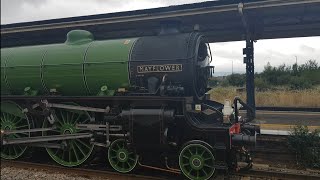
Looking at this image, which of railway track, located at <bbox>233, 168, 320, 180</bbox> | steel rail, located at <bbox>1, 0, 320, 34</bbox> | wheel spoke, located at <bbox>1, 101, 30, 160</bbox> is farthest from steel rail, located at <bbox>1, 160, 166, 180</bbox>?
steel rail, located at <bbox>1, 0, 320, 34</bbox>

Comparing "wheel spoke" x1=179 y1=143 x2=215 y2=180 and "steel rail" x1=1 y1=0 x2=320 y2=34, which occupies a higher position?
"steel rail" x1=1 y1=0 x2=320 y2=34

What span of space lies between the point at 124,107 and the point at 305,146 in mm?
4788

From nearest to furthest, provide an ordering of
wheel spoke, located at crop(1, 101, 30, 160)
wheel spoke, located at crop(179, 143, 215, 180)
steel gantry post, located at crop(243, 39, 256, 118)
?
wheel spoke, located at crop(179, 143, 215, 180)
wheel spoke, located at crop(1, 101, 30, 160)
steel gantry post, located at crop(243, 39, 256, 118)

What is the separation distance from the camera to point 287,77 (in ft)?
114

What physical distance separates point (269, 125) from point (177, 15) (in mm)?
6852

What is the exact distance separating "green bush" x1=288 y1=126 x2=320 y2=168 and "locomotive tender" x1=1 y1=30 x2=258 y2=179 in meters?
1.89

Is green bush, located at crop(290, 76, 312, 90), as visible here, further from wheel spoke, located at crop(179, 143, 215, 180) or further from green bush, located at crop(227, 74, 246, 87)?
wheel spoke, located at crop(179, 143, 215, 180)

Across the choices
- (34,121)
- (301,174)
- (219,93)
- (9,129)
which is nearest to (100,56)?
(34,121)

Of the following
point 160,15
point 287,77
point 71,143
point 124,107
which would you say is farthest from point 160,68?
point 287,77

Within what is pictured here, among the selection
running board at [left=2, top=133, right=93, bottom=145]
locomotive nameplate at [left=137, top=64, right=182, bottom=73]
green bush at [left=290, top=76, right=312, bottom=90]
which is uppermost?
green bush at [left=290, top=76, right=312, bottom=90]

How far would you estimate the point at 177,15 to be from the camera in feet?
29.6

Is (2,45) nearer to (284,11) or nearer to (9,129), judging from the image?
(9,129)

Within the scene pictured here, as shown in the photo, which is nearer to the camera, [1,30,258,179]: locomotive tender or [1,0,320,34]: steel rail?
[1,30,258,179]: locomotive tender

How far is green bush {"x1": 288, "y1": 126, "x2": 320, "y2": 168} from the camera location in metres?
7.88
